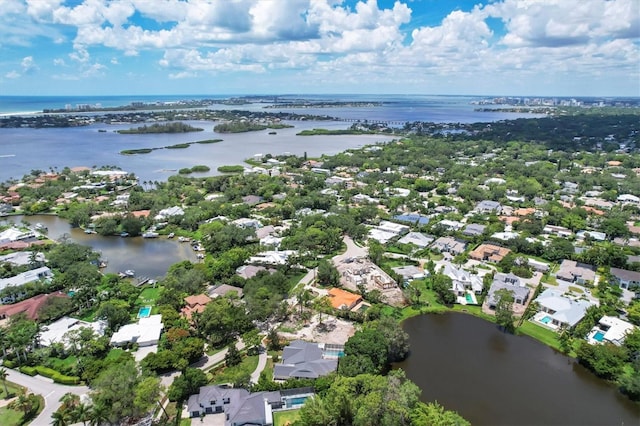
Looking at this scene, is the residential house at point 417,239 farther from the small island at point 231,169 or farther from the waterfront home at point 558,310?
the small island at point 231,169

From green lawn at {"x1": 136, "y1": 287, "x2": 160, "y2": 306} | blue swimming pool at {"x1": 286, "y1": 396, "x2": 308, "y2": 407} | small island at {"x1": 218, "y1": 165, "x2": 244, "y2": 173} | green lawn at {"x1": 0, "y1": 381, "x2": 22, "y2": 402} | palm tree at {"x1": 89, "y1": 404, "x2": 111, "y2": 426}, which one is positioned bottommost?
blue swimming pool at {"x1": 286, "y1": 396, "x2": 308, "y2": 407}

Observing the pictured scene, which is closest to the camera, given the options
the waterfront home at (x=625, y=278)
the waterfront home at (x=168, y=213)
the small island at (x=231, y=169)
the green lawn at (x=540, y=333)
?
the green lawn at (x=540, y=333)

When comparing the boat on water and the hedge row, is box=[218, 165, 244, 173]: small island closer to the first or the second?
the boat on water

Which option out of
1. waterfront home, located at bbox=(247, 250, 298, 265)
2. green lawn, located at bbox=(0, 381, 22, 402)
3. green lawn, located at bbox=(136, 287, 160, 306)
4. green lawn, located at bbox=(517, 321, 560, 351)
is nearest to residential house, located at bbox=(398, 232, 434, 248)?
waterfront home, located at bbox=(247, 250, 298, 265)

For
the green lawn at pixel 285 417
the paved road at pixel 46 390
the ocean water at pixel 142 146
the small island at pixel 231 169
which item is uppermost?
the ocean water at pixel 142 146

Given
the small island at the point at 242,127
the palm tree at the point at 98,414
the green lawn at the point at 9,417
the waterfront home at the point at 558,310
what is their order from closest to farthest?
the palm tree at the point at 98,414 → the green lawn at the point at 9,417 → the waterfront home at the point at 558,310 → the small island at the point at 242,127

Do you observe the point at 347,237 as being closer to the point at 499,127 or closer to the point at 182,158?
the point at 182,158

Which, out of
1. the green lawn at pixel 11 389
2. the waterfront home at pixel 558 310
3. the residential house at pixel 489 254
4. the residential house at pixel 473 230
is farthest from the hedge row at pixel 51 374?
the residential house at pixel 473 230
